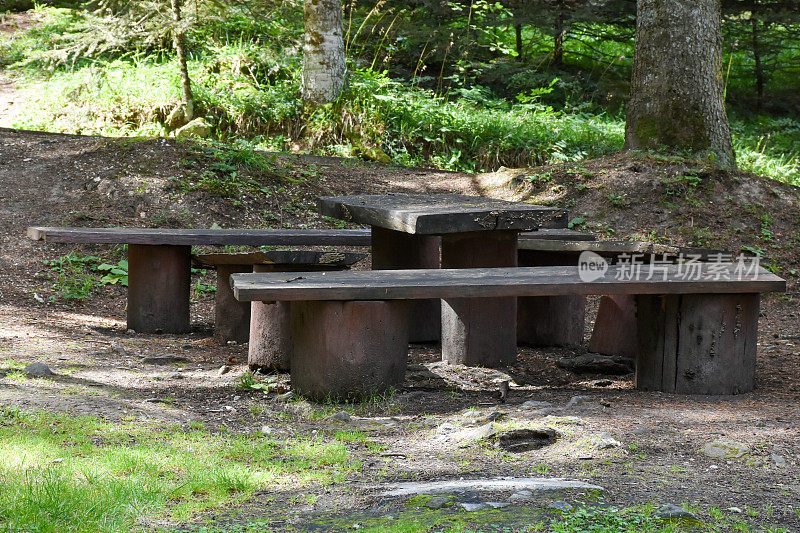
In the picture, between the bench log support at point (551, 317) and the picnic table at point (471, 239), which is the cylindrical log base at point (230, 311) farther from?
the bench log support at point (551, 317)

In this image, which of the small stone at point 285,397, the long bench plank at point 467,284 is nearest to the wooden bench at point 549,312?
the long bench plank at point 467,284

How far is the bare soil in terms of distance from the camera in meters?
2.96

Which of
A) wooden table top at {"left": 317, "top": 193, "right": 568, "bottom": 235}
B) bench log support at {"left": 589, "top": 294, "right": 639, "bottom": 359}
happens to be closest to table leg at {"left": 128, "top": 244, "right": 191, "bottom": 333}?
wooden table top at {"left": 317, "top": 193, "right": 568, "bottom": 235}

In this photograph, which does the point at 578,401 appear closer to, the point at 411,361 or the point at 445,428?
the point at 445,428

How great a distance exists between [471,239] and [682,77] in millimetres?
4905

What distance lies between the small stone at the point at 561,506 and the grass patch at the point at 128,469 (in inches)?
31.7

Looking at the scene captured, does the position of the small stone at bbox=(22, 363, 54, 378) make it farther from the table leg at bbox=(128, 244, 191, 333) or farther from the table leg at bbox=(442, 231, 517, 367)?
the table leg at bbox=(442, 231, 517, 367)

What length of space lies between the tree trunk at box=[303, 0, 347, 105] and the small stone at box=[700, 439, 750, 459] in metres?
8.93

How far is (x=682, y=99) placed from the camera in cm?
895

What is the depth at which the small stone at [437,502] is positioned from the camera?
2.57m

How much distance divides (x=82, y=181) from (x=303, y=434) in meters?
6.09

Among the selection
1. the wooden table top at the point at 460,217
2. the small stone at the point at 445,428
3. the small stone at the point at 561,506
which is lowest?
the small stone at the point at 445,428

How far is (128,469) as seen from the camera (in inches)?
114

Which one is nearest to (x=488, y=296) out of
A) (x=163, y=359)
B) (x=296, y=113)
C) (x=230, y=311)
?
(x=163, y=359)
